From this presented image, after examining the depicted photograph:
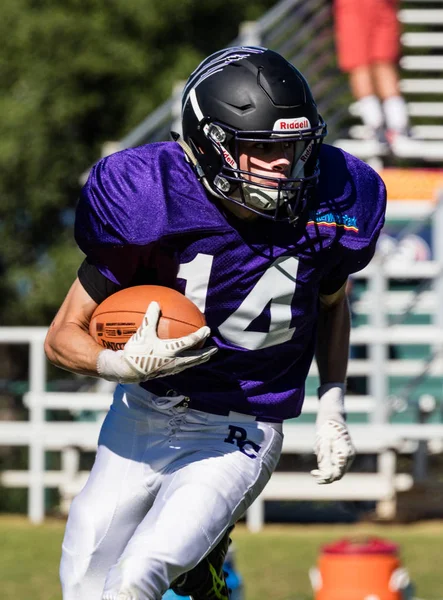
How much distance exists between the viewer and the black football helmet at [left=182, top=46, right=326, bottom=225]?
357 cm

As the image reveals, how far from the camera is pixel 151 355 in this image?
11.0 ft

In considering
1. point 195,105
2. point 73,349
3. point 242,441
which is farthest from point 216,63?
point 242,441

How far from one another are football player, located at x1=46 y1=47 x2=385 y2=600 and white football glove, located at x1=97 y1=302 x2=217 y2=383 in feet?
0.04

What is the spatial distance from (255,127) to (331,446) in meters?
0.99

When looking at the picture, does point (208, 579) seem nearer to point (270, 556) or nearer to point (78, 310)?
point (78, 310)

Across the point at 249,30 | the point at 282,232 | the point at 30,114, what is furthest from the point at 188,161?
the point at 30,114

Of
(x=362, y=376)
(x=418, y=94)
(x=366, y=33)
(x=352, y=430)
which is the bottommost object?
(x=362, y=376)

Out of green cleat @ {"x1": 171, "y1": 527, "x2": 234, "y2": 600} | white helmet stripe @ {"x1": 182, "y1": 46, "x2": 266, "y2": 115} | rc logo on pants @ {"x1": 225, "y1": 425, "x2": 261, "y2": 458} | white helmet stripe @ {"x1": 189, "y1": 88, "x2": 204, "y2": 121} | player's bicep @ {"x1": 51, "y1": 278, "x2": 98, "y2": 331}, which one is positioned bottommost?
green cleat @ {"x1": 171, "y1": 527, "x2": 234, "y2": 600}

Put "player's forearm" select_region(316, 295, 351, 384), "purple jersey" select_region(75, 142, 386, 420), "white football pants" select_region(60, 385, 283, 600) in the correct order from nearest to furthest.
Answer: "white football pants" select_region(60, 385, 283, 600), "purple jersey" select_region(75, 142, 386, 420), "player's forearm" select_region(316, 295, 351, 384)

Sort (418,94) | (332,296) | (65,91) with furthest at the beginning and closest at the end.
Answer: (418,94) → (65,91) → (332,296)

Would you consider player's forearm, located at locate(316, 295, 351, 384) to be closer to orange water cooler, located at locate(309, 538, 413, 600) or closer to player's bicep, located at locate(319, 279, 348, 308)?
player's bicep, located at locate(319, 279, 348, 308)

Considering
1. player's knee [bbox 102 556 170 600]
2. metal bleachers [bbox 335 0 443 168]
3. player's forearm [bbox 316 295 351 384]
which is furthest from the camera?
metal bleachers [bbox 335 0 443 168]

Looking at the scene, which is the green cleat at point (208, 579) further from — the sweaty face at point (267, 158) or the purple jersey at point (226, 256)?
the sweaty face at point (267, 158)

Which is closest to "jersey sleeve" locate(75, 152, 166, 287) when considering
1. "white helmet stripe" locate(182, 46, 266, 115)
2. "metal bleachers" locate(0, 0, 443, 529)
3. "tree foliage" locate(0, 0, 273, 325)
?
"white helmet stripe" locate(182, 46, 266, 115)
